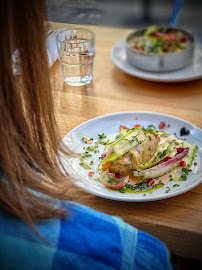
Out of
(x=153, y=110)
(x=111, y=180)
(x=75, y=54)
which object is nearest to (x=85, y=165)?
(x=111, y=180)

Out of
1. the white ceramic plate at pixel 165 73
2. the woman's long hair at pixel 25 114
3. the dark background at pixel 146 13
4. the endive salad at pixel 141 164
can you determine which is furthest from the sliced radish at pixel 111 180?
the dark background at pixel 146 13

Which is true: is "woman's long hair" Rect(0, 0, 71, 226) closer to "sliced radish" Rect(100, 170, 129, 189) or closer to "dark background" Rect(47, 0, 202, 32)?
"sliced radish" Rect(100, 170, 129, 189)

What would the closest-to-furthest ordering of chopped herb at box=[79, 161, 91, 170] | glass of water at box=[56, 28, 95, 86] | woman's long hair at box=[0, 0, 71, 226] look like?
1. woman's long hair at box=[0, 0, 71, 226]
2. glass of water at box=[56, 28, 95, 86]
3. chopped herb at box=[79, 161, 91, 170]

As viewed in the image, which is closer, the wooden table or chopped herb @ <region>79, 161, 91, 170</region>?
the wooden table

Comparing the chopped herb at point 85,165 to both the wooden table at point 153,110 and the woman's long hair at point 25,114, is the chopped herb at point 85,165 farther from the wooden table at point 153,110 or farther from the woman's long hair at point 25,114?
the woman's long hair at point 25,114

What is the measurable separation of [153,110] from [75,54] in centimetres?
44

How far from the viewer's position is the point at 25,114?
660mm

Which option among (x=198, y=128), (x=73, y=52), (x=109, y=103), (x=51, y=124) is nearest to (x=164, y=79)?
(x=109, y=103)

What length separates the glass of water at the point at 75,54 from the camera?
77 cm

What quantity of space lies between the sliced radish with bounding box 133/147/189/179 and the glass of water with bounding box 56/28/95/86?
258mm

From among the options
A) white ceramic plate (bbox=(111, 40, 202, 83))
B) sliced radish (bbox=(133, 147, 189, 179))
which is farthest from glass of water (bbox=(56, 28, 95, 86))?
white ceramic plate (bbox=(111, 40, 202, 83))

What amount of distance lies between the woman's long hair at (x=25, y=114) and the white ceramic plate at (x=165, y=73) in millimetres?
666

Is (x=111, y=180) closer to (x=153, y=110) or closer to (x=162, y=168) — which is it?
(x=162, y=168)

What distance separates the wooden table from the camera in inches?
30.5
